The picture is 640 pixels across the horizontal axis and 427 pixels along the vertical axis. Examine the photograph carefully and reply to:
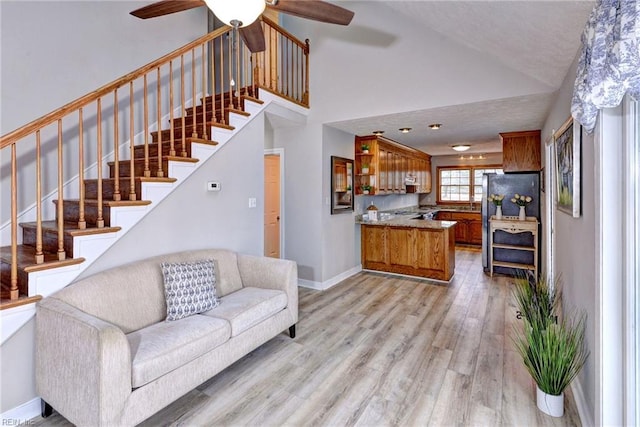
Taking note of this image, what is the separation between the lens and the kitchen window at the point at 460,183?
8625mm

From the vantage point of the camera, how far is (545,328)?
2059mm

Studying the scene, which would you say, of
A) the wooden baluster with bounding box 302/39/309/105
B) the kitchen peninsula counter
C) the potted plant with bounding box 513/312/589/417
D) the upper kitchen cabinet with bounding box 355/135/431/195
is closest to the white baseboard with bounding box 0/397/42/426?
the potted plant with bounding box 513/312/589/417

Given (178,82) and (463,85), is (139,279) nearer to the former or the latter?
(178,82)

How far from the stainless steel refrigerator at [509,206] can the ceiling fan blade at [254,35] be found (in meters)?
4.39

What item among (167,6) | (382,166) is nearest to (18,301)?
(167,6)

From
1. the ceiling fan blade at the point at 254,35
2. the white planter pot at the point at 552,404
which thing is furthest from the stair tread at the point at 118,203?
the white planter pot at the point at 552,404

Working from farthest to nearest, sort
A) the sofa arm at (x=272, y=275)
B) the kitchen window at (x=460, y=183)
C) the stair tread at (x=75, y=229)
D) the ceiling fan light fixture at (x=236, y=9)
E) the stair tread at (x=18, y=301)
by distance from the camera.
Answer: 1. the kitchen window at (x=460, y=183)
2. the sofa arm at (x=272, y=275)
3. the stair tread at (x=75, y=229)
4. the stair tread at (x=18, y=301)
5. the ceiling fan light fixture at (x=236, y=9)

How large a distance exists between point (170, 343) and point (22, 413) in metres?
1.01

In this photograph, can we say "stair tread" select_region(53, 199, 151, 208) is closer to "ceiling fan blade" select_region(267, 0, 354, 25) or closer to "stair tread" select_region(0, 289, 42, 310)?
"stair tread" select_region(0, 289, 42, 310)

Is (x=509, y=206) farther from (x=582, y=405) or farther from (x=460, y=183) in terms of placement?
(x=582, y=405)

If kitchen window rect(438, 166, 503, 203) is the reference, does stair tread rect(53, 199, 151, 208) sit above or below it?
below

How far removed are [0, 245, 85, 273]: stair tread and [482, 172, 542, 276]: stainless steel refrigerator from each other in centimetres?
546

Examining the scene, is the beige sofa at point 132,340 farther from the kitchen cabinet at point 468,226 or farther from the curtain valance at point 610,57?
the kitchen cabinet at point 468,226

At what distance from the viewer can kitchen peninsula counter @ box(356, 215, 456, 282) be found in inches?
193
